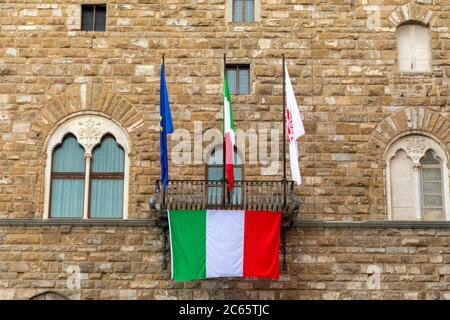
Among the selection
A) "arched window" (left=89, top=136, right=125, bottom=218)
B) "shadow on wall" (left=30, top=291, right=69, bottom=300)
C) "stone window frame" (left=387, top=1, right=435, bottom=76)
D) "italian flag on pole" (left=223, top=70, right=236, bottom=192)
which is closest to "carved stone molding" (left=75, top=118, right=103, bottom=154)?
"arched window" (left=89, top=136, right=125, bottom=218)

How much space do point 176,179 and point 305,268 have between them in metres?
3.18

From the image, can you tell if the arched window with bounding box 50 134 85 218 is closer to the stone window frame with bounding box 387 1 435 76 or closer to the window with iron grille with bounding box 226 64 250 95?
the window with iron grille with bounding box 226 64 250 95

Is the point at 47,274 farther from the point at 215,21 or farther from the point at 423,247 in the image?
the point at 423,247

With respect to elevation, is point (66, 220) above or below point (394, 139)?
below

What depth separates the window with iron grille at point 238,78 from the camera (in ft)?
59.6

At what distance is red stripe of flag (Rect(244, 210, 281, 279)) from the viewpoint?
16.4 m

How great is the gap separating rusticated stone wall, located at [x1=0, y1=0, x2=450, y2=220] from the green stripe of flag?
101 centimetres

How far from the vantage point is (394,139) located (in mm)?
17828

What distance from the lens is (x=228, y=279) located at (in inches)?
670

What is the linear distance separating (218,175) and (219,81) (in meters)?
2.03

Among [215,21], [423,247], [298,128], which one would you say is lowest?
[423,247]

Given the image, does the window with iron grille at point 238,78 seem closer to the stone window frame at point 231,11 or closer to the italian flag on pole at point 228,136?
the stone window frame at point 231,11

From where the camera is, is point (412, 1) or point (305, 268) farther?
point (412, 1)
